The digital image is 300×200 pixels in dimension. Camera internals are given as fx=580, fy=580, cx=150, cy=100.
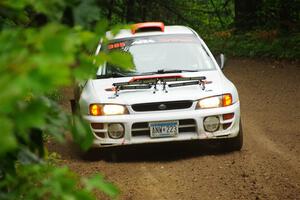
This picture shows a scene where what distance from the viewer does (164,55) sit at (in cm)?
808

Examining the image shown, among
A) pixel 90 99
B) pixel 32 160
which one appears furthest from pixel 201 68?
pixel 32 160

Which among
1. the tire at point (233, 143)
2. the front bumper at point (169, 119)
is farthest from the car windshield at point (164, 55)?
the tire at point (233, 143)

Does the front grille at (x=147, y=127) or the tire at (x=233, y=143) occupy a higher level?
the front grille at (x=147, y=127)

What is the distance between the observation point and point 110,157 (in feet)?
24.9

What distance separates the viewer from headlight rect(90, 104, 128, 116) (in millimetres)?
7023

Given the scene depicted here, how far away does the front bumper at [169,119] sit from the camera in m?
6.98

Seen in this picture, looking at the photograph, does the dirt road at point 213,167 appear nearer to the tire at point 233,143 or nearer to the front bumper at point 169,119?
the tire at point 233,143

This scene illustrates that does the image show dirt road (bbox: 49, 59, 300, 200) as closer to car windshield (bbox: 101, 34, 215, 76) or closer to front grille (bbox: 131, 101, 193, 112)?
front grille (bbox: 131, 101, 193, 112)

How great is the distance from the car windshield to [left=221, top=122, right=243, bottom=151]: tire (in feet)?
3.47

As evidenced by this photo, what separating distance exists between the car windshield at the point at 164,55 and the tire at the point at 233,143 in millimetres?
1058

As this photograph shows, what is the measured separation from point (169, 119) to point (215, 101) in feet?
2.04

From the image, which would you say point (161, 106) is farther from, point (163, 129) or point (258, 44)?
point (258, 44)

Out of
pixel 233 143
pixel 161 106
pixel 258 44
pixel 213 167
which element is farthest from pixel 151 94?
pixel 258 44

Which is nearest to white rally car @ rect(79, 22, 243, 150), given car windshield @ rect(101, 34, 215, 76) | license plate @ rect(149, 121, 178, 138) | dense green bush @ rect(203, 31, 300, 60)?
license plate @ rect(149, 121, 178, 138)
